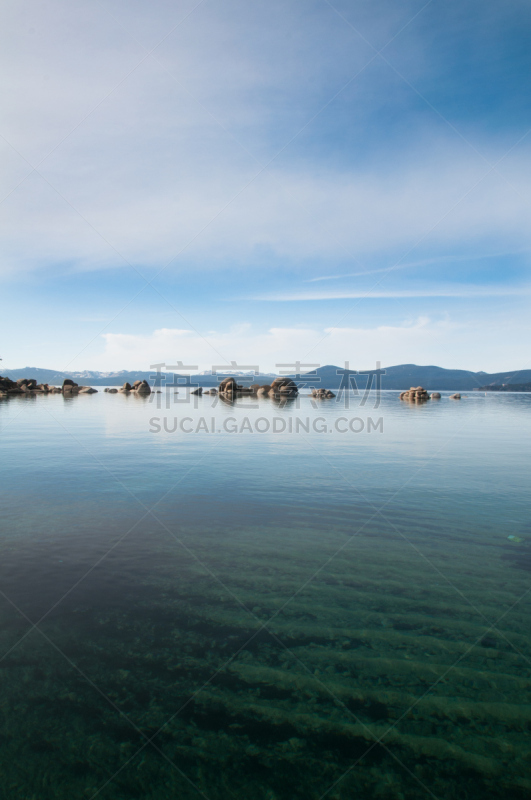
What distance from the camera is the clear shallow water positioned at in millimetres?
3855

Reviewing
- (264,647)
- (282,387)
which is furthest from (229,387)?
(264,647)

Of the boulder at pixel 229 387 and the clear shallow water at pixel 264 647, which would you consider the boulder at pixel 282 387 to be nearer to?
the boulder at pixel 229 387

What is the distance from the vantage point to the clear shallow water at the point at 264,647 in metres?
3.86

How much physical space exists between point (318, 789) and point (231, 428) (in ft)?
94.2

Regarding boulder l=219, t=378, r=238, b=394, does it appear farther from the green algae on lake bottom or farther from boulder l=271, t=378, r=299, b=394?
the green algae on lake bottom

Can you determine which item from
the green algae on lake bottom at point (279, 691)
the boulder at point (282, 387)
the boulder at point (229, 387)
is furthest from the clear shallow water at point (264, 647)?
the boulder at point (229, 387)

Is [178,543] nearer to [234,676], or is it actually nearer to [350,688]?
[234,676]

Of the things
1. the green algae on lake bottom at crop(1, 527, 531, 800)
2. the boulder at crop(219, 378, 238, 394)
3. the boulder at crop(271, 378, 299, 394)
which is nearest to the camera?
the green algae on lake bottom at crop(1, 527, 531, 800)

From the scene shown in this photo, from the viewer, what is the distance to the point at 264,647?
5.47 meters

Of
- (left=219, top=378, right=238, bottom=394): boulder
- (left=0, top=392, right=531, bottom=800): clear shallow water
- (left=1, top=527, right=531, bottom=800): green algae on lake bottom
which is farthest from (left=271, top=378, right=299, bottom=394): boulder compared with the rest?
(left=1, top=527, right=531, bottom=800): green algae on lake bottom

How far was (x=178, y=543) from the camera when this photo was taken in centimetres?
905

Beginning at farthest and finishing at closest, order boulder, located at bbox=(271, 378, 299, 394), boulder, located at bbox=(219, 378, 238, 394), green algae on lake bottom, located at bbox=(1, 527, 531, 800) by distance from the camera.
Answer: boulder, located at bbox=(219, 378, 238, 394)
boulder, located at bbox=(271, 378, 299, 394)
green algae on lake bottom, located at bbox=(1, 527, 531, 800)

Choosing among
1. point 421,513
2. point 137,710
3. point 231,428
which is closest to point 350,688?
point 137,710

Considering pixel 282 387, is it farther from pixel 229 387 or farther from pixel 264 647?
pixel 264 647
